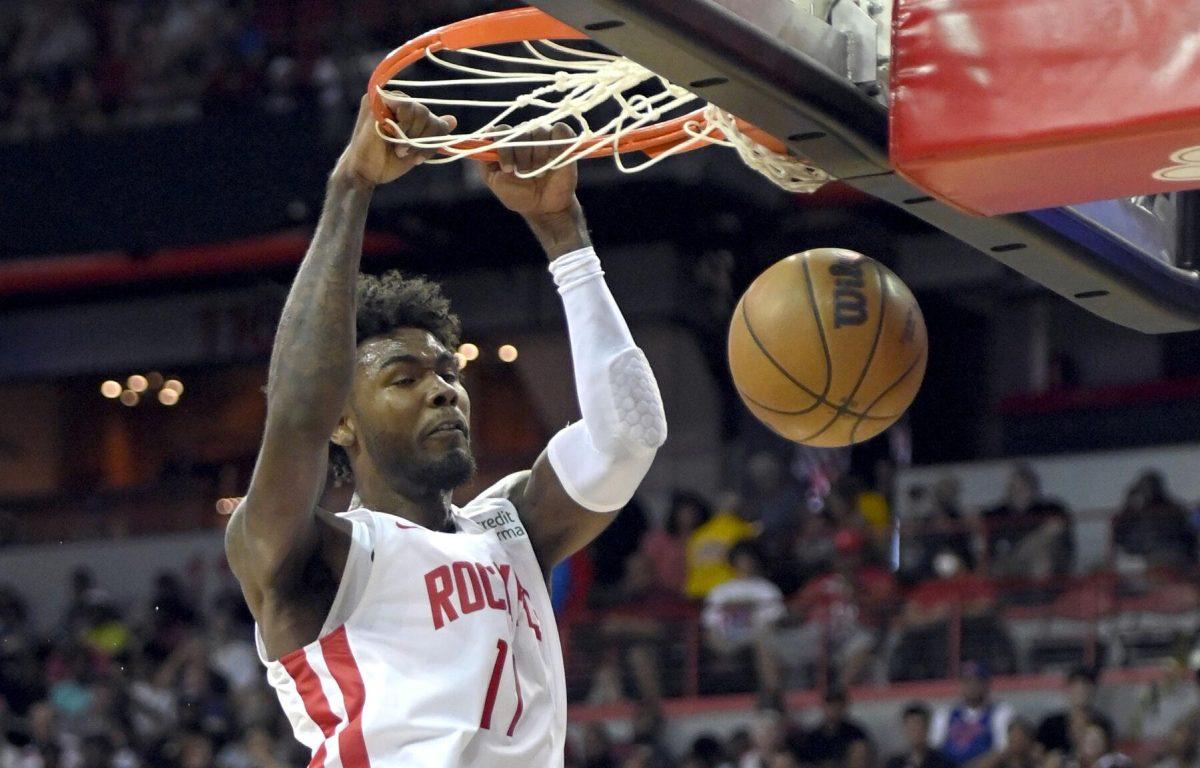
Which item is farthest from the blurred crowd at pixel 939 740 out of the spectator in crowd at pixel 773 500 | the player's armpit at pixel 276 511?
the player's armpit at pixel 276 511

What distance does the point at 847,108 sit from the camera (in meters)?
3.53

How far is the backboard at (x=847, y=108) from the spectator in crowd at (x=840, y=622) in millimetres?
6183

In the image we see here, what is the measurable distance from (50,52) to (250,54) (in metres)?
2.19

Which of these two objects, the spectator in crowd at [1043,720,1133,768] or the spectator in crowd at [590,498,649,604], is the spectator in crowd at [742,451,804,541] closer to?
the spectator in crowd at [590,498,649,604]

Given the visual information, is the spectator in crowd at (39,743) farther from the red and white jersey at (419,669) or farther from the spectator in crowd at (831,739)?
the red and white jersey at (419,669)

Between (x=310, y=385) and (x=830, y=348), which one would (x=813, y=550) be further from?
(x=310, y=385)

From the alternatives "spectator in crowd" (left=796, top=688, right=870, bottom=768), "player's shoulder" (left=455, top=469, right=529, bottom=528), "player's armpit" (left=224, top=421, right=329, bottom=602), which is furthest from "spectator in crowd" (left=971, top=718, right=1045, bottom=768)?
"player's armpit" (left=224, top=421, right=329, bottom=602)

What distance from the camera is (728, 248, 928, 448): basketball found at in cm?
427

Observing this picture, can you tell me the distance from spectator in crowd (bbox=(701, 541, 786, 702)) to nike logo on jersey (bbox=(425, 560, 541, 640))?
6.66m

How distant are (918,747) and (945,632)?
1.18 metres

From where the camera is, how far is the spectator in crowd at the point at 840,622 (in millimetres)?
10406

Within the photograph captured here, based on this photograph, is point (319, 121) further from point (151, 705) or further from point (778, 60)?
point (778, 60)

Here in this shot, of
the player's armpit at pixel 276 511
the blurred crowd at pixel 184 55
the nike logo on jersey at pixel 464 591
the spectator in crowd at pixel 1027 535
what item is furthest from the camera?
the blurred crowd at pixel 184 55

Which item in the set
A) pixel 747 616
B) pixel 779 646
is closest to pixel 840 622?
pixel 779 646
